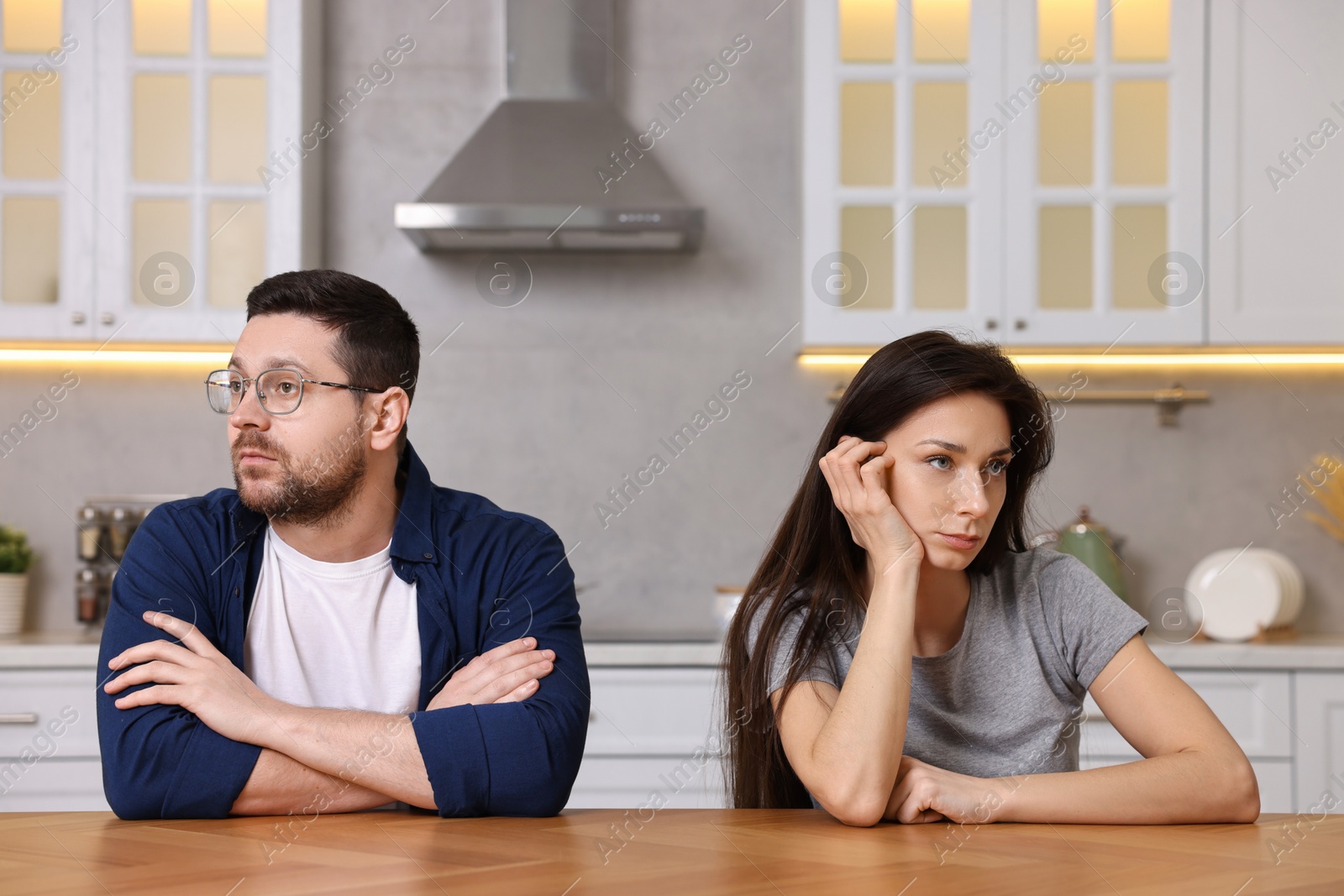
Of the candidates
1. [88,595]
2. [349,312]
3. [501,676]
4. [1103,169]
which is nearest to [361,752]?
[501,676]

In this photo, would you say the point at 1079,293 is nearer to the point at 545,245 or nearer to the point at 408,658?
the point at 545,245

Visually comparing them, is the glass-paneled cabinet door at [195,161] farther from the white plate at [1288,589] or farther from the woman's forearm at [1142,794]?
the white plate at [1288,589]

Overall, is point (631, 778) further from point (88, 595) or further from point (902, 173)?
point (902, 173)

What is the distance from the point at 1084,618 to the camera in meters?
1.41

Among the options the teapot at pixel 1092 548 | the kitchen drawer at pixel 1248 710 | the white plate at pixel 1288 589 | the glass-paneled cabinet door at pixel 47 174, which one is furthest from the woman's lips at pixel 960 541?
the glass-paneled cabinet door at pixel 47 174

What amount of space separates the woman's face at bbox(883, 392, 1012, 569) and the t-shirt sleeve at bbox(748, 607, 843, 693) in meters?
0.18

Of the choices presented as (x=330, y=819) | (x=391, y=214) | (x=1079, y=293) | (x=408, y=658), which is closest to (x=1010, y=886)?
(x=330, y=819)

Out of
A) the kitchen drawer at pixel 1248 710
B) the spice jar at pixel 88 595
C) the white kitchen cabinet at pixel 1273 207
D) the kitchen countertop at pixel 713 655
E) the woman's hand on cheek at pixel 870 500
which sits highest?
the white kitchen cabinet at pixel 1273 207

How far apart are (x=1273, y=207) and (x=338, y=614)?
2444mm

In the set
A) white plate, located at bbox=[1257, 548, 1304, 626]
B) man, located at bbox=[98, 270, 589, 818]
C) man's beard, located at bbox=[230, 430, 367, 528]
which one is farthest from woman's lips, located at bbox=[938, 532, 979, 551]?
white plate, located at bbox=[1257, 548, 1304, 626]

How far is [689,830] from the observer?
104 cm

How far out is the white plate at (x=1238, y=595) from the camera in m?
2.74

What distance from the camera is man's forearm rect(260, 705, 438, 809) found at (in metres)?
1.17

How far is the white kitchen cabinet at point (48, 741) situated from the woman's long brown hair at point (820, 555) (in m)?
1.62
